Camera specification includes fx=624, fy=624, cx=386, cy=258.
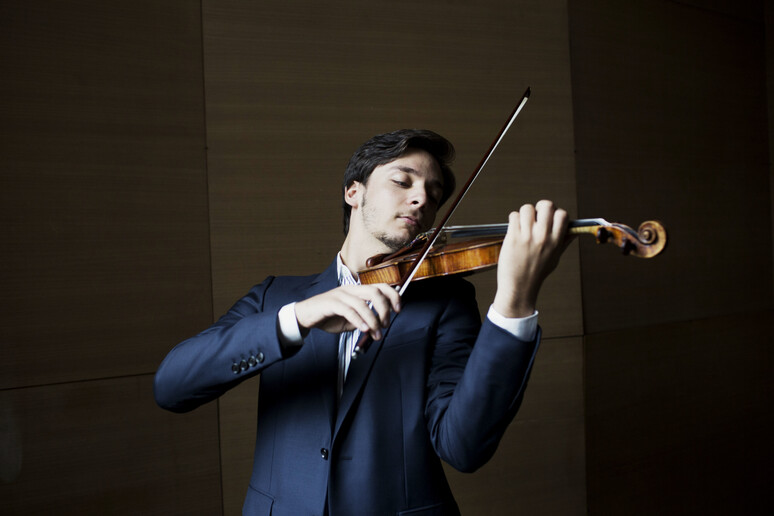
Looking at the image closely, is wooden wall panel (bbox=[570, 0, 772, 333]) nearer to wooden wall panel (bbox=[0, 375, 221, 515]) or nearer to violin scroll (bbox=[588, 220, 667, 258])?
wooden wall panel (bbox=[0, 375, 221, 515])

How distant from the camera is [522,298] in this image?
38.7 inches

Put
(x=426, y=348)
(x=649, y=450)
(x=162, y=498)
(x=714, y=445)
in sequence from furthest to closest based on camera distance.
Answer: (x=714, y=445)
(x=649, y=450)
(x=162, y=498)
(x=426, y=348)

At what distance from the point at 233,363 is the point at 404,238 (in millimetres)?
445

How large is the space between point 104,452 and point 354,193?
1.28m

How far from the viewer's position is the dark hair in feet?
4.51

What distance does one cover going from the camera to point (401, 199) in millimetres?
1336

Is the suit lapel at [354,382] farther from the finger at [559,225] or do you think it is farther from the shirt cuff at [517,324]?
the finger at [559,225]

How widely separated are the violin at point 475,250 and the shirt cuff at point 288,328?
0.72 feet

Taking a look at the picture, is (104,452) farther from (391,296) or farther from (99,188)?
(391,296)

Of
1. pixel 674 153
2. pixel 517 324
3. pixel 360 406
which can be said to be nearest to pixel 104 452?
pixel 360 406

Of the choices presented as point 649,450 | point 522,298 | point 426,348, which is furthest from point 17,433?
point 649,450

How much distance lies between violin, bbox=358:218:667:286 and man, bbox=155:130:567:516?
0.05m

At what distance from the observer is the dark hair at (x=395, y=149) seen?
4.51 ft

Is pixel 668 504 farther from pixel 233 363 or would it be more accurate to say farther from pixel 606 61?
pixel 233 363
